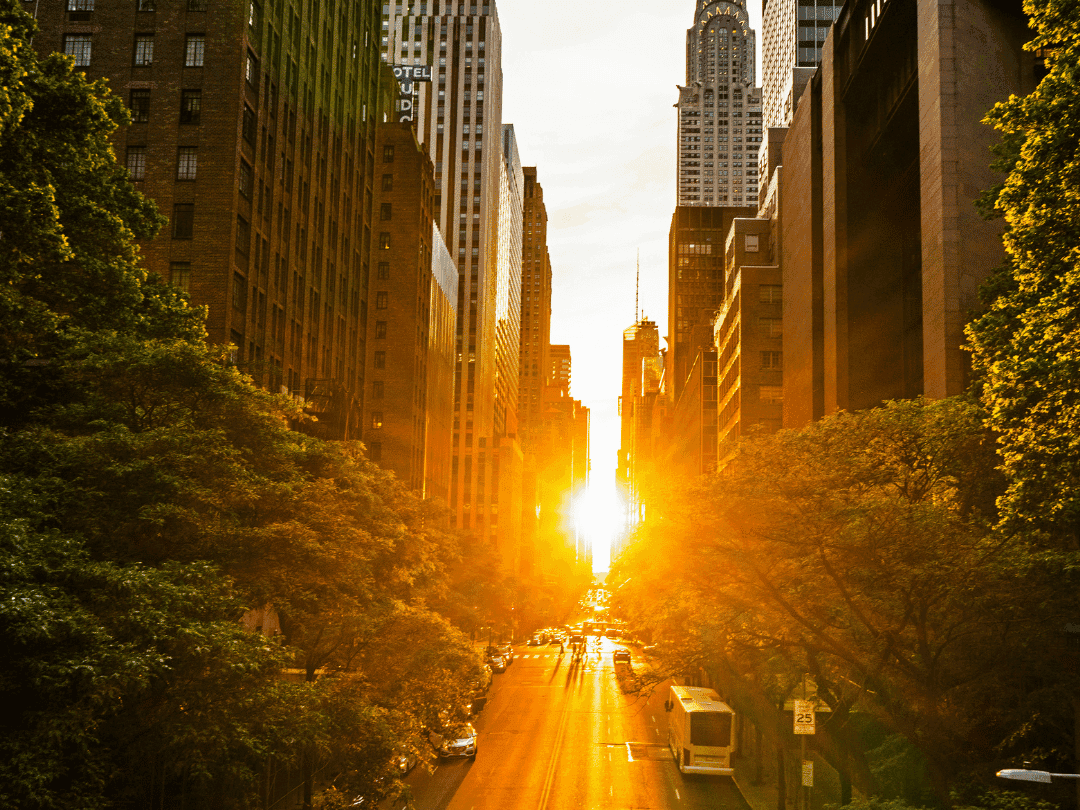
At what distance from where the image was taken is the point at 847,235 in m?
64.1

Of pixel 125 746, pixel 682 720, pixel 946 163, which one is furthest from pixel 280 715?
pixel 946 163

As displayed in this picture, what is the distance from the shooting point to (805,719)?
29.7m

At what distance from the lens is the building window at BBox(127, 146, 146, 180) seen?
54.0 metres

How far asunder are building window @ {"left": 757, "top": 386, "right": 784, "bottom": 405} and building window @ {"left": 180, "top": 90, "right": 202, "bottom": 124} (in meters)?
53.1

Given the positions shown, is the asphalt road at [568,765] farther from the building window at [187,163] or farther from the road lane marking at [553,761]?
the building window at [187,163]

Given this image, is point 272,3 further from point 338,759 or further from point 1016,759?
point 1016,759

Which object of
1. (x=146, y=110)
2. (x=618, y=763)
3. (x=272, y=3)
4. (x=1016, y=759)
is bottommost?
(x=618, y=763)

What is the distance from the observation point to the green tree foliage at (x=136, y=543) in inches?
612

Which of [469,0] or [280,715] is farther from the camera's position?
[469,0]

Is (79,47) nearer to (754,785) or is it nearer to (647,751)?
(647,751)

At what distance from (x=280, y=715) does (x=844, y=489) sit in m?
17.0

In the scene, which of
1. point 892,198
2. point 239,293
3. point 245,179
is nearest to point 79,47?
point 245,179

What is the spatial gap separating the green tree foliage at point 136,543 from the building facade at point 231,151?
69.0ft

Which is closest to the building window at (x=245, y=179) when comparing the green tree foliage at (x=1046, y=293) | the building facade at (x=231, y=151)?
the building facade at (x=231, y=151)
